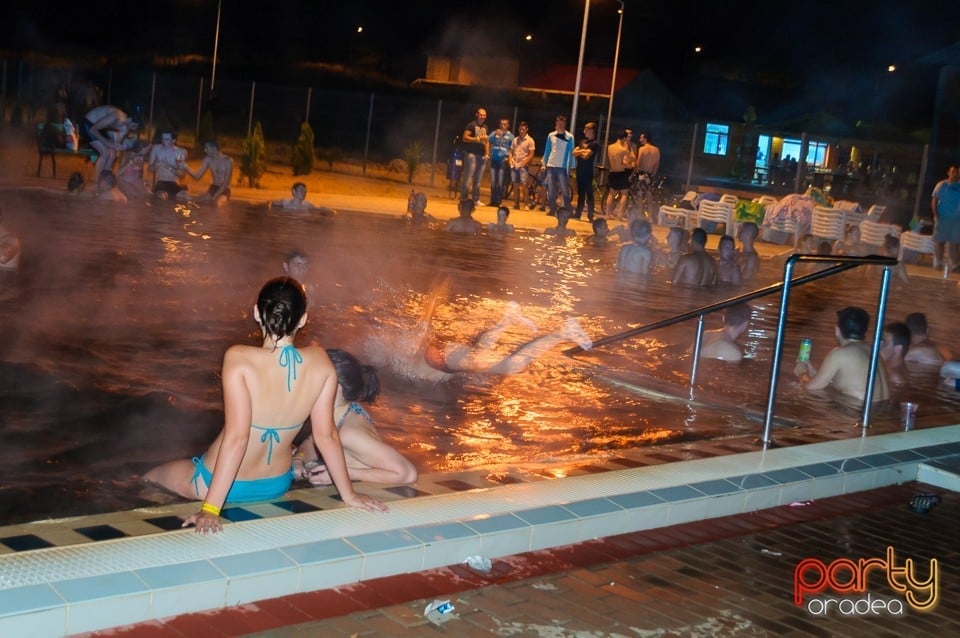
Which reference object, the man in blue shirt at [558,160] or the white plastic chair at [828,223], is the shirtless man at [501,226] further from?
the white plastic chair at [828,223]

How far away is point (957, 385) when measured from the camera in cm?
1030

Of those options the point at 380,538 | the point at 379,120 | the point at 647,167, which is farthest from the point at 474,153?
the point at 380,538

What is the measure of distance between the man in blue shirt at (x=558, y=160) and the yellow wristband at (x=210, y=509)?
62.3 feet

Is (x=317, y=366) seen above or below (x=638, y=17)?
below

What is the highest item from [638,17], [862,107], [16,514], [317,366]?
[638,17]

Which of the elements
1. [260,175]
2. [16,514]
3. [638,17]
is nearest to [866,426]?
[16,514]

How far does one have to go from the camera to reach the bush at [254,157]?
25.0 metres

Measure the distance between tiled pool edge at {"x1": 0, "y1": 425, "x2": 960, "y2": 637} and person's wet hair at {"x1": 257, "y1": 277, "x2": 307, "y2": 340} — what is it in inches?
30.5

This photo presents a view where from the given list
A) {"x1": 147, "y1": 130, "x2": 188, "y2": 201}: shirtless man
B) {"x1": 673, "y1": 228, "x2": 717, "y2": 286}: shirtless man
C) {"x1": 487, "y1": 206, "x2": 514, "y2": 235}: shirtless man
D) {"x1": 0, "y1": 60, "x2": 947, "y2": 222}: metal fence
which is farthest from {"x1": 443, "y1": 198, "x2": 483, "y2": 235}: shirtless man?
{"x1": 0, "y1": 60, "x2": 947, "y2": 222}: metal fence

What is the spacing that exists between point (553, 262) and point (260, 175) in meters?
10.8

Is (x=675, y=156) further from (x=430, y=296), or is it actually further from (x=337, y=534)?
(x=337, y=534)

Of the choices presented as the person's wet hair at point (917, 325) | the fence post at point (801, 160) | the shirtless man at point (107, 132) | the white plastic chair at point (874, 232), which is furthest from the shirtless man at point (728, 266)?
the fence post at point (801, 160)

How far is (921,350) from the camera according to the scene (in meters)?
11.4

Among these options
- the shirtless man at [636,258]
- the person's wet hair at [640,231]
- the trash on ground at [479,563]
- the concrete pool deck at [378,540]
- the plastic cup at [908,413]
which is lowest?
the trash on ground at [479,563]
